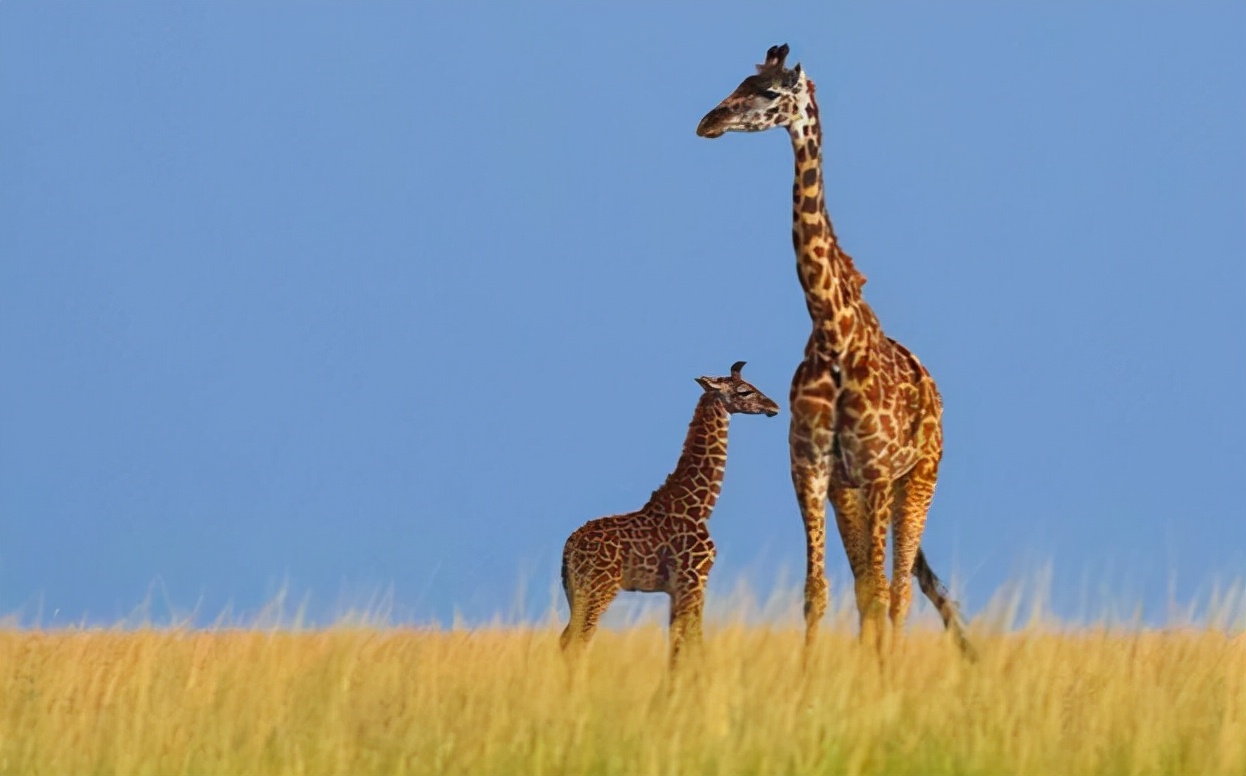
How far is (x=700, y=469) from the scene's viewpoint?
33.6 ft

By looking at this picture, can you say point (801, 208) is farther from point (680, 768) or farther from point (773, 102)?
point (680, 768)

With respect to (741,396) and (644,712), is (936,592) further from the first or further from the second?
(644,712)

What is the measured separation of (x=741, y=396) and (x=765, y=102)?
7.17 feet

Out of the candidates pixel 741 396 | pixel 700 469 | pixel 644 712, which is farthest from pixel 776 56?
pixel 644 712

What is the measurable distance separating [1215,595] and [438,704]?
512cm

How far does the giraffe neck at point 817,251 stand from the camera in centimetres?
902

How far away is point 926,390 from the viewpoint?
9.53 meters

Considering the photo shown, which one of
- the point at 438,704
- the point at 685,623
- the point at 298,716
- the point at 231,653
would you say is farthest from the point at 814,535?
the point at 231,653

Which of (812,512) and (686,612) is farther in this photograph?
(686,612)

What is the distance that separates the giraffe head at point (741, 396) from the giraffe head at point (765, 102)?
1.91m

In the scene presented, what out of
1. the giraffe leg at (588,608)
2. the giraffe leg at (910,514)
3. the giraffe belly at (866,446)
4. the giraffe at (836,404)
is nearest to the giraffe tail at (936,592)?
the giraffe leg at (910,514)

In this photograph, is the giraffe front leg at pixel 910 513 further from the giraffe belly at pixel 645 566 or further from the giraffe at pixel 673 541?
the giraffe belly at pixel 645 566

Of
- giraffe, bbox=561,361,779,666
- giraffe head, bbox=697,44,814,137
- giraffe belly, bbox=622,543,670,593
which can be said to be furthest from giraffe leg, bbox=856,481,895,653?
giraffe head, bbox=697,44,814,137

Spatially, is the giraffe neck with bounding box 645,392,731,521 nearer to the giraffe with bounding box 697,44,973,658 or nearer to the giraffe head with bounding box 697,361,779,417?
the giraffe head with bounding box 697,361,779,417
